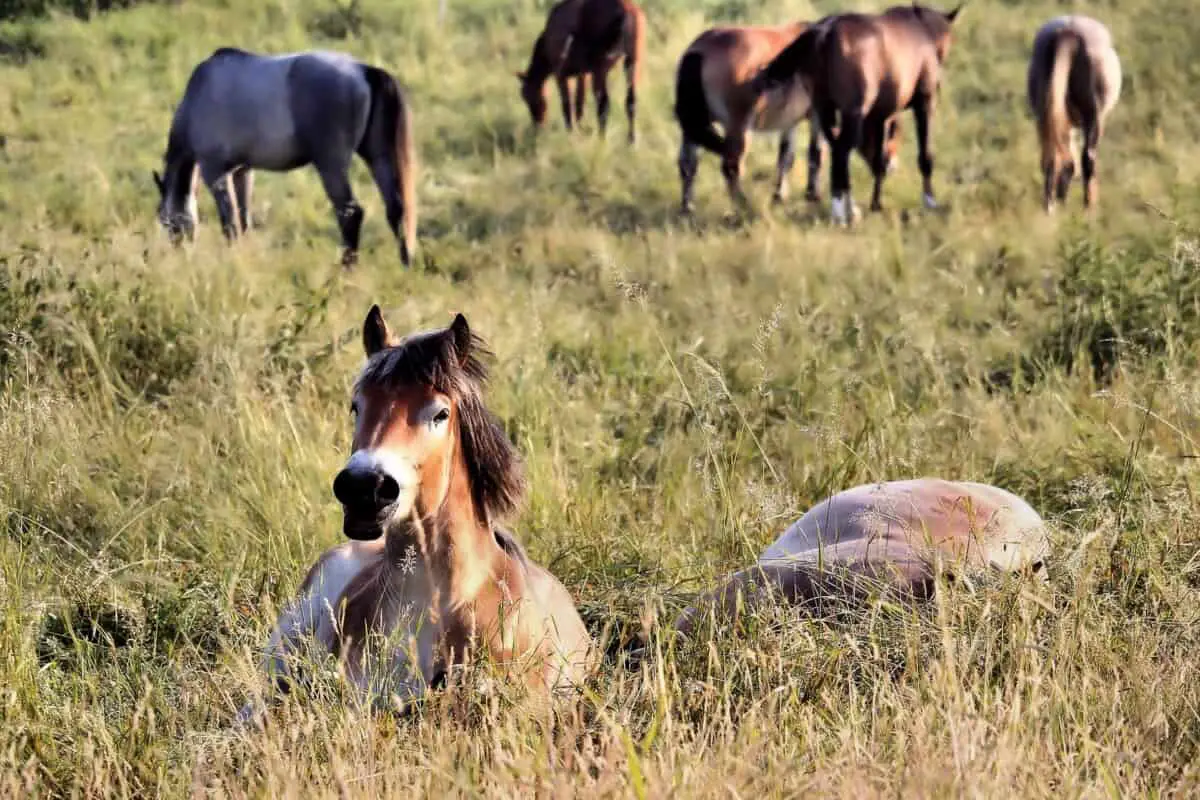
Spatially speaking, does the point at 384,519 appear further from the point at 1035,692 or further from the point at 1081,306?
the point at 1081,306

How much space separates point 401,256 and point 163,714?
659cm

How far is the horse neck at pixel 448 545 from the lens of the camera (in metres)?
3.03

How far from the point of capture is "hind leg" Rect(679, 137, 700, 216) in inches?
431

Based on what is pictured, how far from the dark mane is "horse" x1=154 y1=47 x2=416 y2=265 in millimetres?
6511

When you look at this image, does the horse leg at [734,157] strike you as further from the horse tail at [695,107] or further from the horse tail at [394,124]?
the horse tail at [394,124]

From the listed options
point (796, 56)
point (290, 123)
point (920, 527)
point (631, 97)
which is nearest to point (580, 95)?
point (631, 97)

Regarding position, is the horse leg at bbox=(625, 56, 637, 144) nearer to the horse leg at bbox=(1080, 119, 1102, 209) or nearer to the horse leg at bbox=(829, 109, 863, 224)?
the horse leg at bbox=(829, 109, 863, 224)

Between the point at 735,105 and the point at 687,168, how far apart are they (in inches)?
31.8

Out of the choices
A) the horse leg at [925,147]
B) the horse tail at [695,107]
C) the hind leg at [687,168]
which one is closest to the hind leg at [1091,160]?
the horse leg at [925,147]

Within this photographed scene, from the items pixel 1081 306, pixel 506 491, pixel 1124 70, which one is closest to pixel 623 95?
pixel 1124 70

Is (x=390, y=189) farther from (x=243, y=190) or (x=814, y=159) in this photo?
(x=814, y=159)

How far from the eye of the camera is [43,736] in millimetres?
2877

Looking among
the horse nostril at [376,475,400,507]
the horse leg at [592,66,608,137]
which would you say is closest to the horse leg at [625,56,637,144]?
the horse leg at [592,66,608,137]

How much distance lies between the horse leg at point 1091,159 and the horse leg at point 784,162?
2.40m
